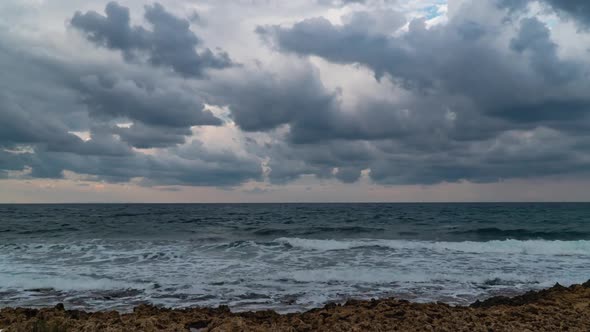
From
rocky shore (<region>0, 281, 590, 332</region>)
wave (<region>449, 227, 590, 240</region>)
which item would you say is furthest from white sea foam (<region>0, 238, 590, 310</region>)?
wave (<region>449, 227, 590, 240</region>)

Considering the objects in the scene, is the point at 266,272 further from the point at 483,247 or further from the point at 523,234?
the point at 523,234

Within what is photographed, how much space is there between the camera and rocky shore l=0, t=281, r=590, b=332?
6324 millimetres

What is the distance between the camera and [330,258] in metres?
16.7

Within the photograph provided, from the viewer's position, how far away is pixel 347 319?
7.09 metres

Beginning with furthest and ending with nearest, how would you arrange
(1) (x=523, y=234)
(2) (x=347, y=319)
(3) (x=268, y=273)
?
(1) (x=523, y=234) < (3) (x=268, y=273) < (2) (x=347, y=319)

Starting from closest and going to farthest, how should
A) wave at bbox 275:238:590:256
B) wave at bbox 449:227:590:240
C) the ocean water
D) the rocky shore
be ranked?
1. the rocky shore
2. the ocean water
3. wave at bbox 275:238:590:256
4. wave at bbox 449:227:590:240

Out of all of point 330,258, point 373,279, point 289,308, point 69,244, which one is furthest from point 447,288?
point 69,244

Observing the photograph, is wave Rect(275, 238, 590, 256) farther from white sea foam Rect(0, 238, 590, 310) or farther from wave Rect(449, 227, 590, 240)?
wave Rect(449, 227, 590, 240)

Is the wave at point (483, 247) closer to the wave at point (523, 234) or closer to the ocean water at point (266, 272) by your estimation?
the ocean water at point (266, 272)

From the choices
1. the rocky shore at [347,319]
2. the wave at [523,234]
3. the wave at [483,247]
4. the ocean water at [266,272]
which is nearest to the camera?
the rocky shore at [347,319]

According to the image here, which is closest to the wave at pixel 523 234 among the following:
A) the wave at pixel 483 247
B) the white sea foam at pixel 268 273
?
the wave at pixel 483 247

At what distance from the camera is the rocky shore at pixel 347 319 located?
20.7 ft

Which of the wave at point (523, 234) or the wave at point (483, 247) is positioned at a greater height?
the wave at point (483, 247)

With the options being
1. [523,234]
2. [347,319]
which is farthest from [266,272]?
[523,234]
